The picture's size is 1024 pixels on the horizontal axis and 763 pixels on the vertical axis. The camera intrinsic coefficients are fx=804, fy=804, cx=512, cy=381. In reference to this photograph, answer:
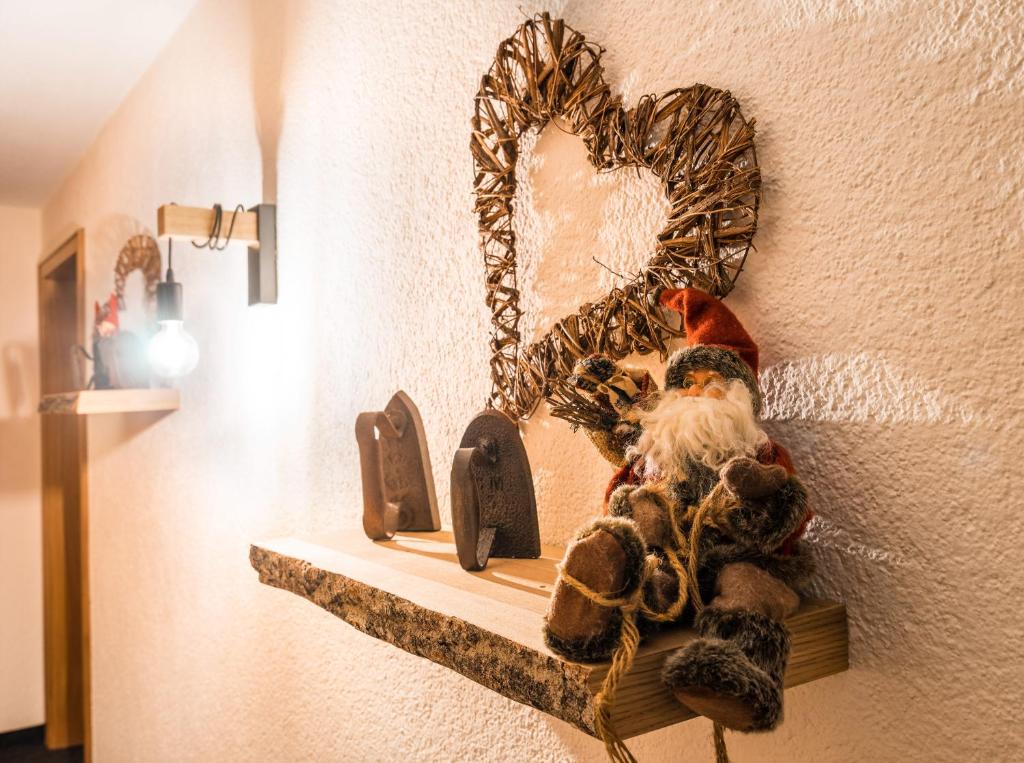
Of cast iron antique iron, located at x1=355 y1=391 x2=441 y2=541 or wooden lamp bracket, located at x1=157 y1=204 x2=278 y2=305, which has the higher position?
wooden lamp bracket, located at x1=157 y1=204 x2=278 y2=305

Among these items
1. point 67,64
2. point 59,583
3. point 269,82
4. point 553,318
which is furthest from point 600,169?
point 59,583

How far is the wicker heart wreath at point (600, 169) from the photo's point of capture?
2.00 feet

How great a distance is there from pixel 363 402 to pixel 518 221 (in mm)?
434

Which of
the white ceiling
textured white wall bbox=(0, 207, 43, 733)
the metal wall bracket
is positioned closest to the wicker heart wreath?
the metal wall bracket

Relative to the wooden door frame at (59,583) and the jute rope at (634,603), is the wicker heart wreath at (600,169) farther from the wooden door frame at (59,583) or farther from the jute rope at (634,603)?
the wooden door frame at (59,583)

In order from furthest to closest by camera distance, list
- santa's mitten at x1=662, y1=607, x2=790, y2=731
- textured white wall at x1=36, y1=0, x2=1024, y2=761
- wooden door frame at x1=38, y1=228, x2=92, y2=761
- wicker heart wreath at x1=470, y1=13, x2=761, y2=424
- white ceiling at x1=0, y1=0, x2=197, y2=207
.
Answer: wooden door frame at x1=38, y1=228, x2=92, y2=761, white ceiling at x1=0, y1=0, x2=197, y2=207, wicker heart wreath at x1=470, y1=13, x2=761, y2=424, textured white wall at x1=36, y1=0, x2=1024, y2=761, santa's mitten at x1=662, y1=607, x2=790, y2=731

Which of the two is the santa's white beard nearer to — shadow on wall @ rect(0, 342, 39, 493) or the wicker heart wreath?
the wicker heart wreath

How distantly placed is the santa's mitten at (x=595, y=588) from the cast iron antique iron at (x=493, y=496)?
0.26m

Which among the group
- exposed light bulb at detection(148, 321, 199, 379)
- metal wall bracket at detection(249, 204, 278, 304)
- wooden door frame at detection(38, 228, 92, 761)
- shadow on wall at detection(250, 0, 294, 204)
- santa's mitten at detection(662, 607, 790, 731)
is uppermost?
shadow on wall at detection(250, 0, 294, 204)

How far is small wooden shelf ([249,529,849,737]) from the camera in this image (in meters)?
0.44

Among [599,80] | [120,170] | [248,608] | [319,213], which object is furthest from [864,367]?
[120,170]

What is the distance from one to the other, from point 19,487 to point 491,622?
3.43 meters

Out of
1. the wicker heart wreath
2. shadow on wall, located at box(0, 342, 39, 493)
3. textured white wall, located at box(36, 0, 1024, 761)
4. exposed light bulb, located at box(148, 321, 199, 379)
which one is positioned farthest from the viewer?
shadow on wall, located at box(0, 342, 39, 493)

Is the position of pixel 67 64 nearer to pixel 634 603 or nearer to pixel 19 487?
pixel 19 487
